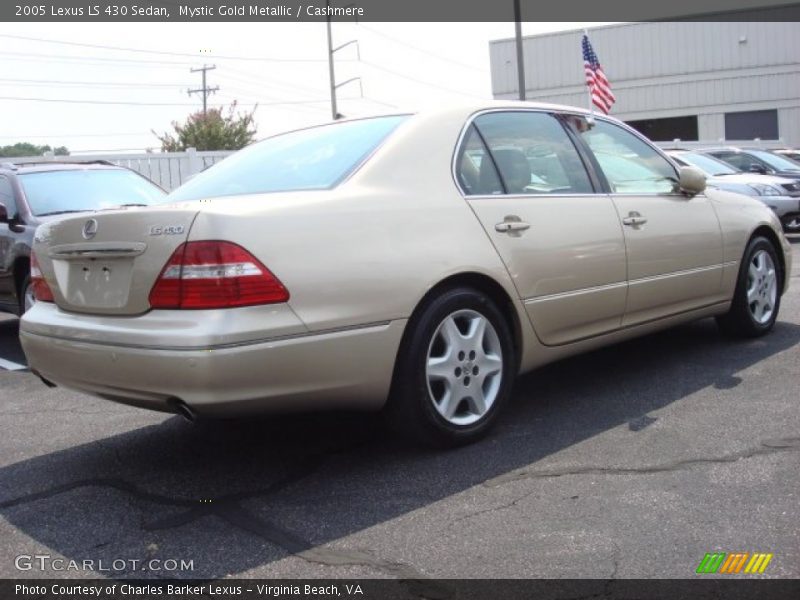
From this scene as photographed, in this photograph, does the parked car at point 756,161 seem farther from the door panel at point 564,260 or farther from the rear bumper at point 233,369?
the rear bumper at point 233,369

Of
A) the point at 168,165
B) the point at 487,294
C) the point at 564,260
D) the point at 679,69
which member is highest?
the point at 679,69

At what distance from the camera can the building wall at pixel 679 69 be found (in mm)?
35375

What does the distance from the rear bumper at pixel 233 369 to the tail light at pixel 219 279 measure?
150 mm

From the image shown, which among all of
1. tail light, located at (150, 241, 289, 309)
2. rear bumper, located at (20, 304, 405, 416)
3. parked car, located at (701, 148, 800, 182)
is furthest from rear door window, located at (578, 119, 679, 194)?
parked car, located at (701, 148, 800, 182)

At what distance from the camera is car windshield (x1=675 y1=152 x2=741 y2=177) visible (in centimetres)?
1320

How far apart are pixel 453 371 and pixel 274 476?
0.87 m

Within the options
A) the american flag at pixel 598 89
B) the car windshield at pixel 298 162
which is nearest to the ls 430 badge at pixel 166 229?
the car windshield at pixel 298 162

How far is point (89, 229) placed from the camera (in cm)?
361

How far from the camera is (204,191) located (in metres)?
4.18

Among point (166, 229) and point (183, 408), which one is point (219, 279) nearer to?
point (166, 229)

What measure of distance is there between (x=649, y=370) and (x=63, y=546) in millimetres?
3461

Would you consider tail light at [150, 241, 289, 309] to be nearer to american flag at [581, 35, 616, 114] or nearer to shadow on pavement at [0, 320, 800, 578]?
shadow on pavement at [0, 320, 800, 578]

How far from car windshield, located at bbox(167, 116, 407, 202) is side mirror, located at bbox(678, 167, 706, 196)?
1.97 meters

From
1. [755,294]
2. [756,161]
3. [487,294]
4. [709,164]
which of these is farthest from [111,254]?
[756,161]
